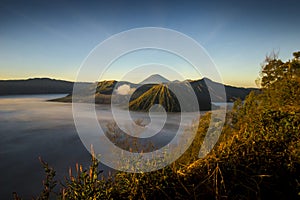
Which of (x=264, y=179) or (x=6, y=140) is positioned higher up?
(x=264, y=179)

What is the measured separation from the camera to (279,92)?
11.2m

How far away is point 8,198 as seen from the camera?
19156 millimetres

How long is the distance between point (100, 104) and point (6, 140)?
58.7m

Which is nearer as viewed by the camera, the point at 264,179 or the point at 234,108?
the point at 264,179

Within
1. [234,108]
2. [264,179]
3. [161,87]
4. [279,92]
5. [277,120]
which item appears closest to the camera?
[264,179]

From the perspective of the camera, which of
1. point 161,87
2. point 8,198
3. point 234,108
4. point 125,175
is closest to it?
point 125,175

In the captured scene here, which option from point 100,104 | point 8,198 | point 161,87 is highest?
point 161,87

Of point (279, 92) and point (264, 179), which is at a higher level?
point (279, 92)

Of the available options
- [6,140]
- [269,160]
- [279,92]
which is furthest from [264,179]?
[6,140]

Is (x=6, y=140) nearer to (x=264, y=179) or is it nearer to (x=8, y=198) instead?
(x=8, y=198)

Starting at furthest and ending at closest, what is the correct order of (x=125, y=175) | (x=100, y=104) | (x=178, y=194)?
(x=100, y=104) → (x=125, y=175) → (x=178, y=194)

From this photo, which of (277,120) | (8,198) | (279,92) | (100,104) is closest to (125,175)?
(277,120)

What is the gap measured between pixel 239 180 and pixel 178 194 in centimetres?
55

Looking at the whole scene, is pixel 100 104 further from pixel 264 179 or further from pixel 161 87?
pixel 264 179
